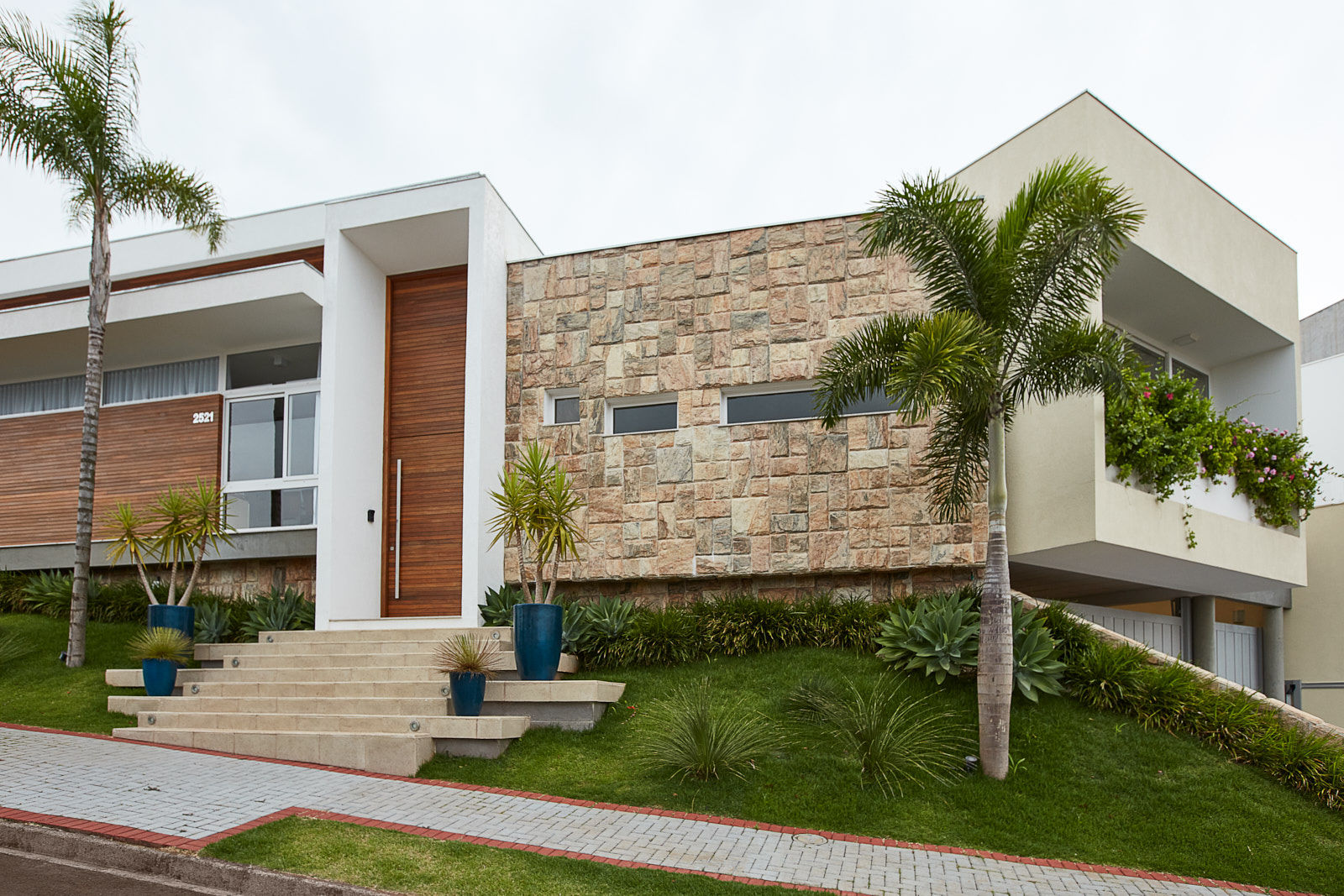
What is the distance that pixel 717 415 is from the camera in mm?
12742

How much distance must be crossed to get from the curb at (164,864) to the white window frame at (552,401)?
778 cm

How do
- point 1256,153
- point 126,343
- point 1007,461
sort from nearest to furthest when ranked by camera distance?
point 1007,461, point 1256,153, point 126,343

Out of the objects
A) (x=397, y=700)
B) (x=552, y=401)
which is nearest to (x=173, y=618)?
(x=397, y=700)

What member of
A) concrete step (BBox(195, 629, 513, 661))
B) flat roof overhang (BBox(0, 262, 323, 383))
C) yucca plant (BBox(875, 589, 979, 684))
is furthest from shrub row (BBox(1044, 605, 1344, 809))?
flat roof overhang (BBox(0, 262, 323, 383))

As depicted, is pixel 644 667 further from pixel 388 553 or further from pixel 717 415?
pixel 388 553

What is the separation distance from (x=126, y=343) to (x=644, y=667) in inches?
390

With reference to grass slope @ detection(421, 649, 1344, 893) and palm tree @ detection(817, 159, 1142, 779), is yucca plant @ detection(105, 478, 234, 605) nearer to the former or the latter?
grass slope @ detection(421, 649, 1344, 893)

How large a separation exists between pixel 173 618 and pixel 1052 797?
10.0m

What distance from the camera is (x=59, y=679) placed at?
11922mm

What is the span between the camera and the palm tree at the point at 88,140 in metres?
12.3

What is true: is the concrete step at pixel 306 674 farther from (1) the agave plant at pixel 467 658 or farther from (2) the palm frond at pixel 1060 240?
(2) the palm frond at pixel 1060 240

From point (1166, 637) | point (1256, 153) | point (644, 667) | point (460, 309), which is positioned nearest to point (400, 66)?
point (460, 309)

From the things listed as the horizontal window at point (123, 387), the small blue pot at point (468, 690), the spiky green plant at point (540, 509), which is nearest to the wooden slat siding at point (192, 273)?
the horizontal window at point (123, 387)

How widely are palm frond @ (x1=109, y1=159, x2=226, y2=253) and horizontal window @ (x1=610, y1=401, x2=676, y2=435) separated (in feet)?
20.1
